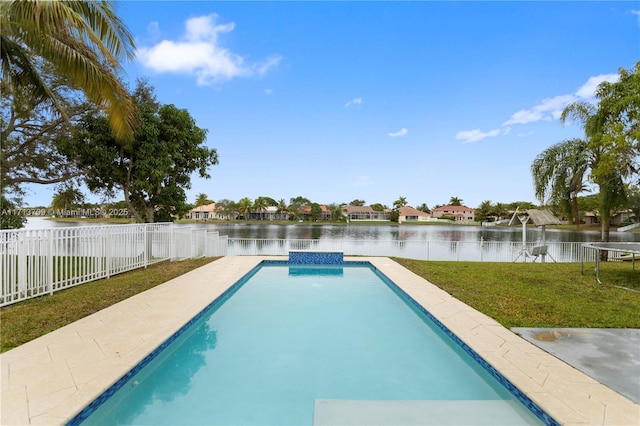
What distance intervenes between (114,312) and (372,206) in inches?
3014

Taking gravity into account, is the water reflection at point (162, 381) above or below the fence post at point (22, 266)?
below

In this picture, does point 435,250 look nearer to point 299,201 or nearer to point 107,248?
point 107,248

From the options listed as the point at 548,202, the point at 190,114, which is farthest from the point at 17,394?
the point at 548,202

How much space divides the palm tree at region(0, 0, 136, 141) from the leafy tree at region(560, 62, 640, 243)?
32.4 feet

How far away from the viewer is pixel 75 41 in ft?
17.8

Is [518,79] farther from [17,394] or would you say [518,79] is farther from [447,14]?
[17,394]

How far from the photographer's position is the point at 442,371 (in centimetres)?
397

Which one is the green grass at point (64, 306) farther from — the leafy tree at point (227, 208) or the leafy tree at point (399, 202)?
the leafy tree at point (399, 202)

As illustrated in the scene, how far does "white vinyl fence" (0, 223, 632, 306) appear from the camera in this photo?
5.42 m

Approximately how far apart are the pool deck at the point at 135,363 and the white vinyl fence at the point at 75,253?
1.62m

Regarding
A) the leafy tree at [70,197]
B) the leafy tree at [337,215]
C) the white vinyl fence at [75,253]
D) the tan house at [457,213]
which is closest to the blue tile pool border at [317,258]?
the white vinyl fence at [75,253]

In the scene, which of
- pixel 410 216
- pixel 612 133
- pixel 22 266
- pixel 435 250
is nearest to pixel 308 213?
pixel 410 216

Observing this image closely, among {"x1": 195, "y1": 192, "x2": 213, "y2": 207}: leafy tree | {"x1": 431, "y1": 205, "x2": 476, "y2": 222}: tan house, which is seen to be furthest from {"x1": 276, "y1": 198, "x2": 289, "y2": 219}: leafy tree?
{"x1": 431, "y1": 205, "x2": 476, "y2": 222}: tan house

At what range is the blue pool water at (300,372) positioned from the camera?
3.08 meters
